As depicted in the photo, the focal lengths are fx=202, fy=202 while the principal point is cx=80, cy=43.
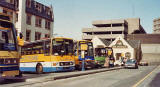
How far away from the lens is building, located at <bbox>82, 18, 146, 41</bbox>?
92.4m

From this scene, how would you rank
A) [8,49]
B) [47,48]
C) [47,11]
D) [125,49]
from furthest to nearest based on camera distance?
1. [125,49]
2. [47,11]
3. [47,48]
4. [8,49]

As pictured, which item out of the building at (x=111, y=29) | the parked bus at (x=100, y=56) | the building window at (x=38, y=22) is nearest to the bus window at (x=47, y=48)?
the parked bus at (x=100, y=56)

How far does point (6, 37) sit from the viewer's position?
11578 millimetres

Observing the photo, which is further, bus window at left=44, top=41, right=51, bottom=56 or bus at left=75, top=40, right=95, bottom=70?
bus at left=75, top=40, right=95, bottom=70

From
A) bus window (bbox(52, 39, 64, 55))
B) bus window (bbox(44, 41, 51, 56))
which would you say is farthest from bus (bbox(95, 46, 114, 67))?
bus window (bbox(44, 41, 51, 56))

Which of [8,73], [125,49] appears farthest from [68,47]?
[125,49]

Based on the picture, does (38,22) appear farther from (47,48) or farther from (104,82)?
(104,82)

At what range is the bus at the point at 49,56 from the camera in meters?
17.6

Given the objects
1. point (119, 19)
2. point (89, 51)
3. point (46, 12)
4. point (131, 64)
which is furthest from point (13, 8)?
point (119, 19)

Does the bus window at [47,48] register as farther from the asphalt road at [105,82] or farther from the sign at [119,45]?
the sign at [119,45]

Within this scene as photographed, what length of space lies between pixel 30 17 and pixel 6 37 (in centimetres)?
2318

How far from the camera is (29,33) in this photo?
33.9 metres

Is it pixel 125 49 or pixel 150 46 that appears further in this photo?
pixel 150 46

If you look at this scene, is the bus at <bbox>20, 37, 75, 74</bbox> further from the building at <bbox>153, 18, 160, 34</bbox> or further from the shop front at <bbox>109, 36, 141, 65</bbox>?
the building at <bbox>153, 18, 160, 34</bbox>
